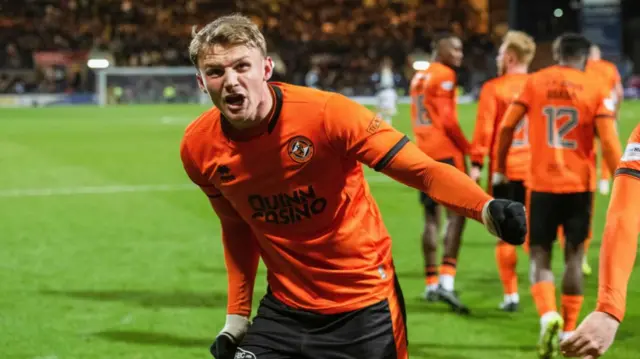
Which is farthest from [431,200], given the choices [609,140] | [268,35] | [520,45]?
[268,35]

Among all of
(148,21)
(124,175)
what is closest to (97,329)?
(124,175)

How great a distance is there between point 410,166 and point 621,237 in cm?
77

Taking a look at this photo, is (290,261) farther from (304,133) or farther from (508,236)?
(508,236)

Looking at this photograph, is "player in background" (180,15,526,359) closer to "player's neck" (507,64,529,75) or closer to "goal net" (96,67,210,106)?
"player's neck" (507,64,529,75)

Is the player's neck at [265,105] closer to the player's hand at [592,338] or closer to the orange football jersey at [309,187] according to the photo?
the orange football jersey at [309,187]

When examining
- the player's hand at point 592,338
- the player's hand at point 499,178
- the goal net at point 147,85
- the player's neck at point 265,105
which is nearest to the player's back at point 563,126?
the player's hand at point 499,178

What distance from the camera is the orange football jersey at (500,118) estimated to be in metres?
7.90

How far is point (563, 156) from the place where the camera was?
666 cm

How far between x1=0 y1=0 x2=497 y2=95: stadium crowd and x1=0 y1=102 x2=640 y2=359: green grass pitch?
26.7 meters

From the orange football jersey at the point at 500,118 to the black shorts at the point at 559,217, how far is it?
47.4 inches

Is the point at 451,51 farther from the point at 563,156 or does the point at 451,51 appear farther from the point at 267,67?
the point at 267,67

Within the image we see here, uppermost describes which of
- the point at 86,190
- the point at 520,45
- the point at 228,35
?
the point at 228,35

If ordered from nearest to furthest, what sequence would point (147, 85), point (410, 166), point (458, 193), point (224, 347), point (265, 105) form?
point (458, 193)
point (410, 166)
point (265, 105)
point (224, 347)
point (147, 85)

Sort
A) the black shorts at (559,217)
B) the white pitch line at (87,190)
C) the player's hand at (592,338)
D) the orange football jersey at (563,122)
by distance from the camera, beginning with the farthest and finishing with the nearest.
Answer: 1. the white pitch line at (87,190)
2. the black shorts at (559,217)
3. the orange football jersey at (563,122)
4. the player's hand at (592,338)
